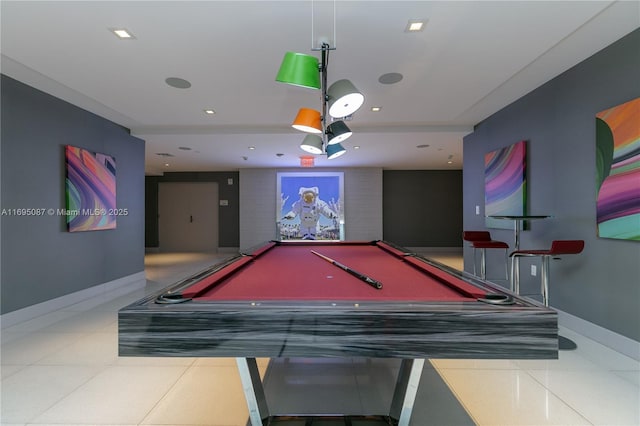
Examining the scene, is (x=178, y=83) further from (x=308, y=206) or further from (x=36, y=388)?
(x=308, y=206)

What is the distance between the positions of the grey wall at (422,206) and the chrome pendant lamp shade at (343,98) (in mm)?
7305

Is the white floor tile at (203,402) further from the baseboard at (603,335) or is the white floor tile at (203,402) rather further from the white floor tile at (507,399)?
the baseboard at (603,335)

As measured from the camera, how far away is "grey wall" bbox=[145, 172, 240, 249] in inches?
372

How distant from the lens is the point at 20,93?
3.31 meters

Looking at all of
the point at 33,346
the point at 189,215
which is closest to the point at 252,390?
the point at 33,346

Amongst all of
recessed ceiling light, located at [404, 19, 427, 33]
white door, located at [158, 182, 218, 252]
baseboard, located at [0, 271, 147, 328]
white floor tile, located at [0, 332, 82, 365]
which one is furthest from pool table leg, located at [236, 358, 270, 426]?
white door, located at [158, 182, 218, 252]

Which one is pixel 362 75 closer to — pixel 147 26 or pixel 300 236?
pixel 147 26

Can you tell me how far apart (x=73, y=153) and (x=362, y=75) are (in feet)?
12.0

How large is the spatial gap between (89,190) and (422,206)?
7.94m

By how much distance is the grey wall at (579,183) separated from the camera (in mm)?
2492

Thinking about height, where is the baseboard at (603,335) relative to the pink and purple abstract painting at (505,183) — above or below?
below

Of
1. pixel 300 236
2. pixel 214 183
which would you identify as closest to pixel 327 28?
pixel 300 236

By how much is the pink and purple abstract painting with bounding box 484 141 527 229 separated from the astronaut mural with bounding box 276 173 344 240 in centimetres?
503

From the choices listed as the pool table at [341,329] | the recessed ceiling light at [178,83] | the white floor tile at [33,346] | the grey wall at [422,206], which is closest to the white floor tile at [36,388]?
the white floor tile at [33,346]
